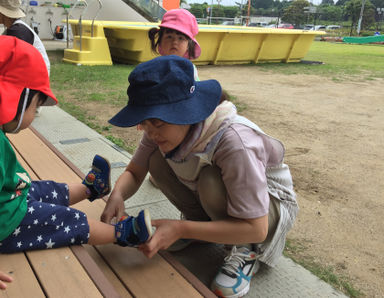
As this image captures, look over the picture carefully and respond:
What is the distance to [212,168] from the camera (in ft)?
4.94

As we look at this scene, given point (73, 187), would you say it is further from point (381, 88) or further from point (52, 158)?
point (381, 88)

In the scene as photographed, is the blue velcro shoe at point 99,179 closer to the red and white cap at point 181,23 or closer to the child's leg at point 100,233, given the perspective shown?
the child's leg at point 100,233

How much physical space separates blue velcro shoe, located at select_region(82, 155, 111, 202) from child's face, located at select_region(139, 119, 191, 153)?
624mm

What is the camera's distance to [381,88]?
7723mm

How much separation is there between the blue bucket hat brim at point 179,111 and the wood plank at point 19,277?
593mm

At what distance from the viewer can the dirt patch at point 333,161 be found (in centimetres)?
205

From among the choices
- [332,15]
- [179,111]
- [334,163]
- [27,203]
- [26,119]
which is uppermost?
[332,15]

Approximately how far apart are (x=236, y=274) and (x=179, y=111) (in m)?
0.80

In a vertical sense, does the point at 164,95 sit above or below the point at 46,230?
above

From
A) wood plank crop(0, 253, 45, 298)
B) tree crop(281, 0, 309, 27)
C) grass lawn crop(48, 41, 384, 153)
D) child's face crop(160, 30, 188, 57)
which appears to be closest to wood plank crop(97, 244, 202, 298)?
wood plank crop(0, 253, 45, 298)

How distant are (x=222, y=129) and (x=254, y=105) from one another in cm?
431

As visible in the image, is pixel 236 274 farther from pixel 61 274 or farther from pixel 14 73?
pixel 14 73

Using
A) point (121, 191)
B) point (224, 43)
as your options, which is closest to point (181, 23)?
point (121, 191)

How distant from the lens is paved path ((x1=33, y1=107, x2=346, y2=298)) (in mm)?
1692
